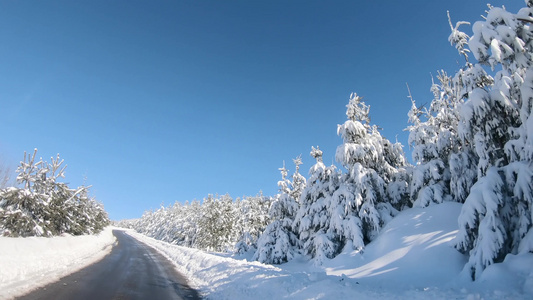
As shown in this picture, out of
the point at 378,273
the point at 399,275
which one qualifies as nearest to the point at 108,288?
the point at 378,273

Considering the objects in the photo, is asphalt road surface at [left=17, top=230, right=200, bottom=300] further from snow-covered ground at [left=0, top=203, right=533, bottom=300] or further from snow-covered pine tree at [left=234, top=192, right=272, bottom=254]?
snow-covered pine tree at [left=234, top=192, right=272, bottom=254]

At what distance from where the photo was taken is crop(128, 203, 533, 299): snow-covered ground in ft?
23.1

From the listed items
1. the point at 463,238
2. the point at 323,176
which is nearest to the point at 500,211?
the point at 463,238

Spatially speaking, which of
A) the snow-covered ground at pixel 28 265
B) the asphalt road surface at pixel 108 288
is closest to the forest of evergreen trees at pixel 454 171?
the asphalt road surface at pixel 108 288

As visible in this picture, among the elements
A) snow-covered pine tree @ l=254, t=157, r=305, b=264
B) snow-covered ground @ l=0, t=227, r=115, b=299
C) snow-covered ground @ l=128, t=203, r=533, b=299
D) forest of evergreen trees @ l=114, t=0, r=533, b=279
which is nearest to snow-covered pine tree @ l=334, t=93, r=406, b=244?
forest of evergreen trees @ l=114, t=0, r=533, b=279

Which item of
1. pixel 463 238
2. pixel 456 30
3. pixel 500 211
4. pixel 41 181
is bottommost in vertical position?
pixel 463 238

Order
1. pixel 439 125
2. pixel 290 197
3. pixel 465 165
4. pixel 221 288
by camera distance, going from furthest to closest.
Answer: pixel 290 197
pixel 439 125
pixel 465 165
pixel 221 288

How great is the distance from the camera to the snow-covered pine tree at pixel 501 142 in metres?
7.55

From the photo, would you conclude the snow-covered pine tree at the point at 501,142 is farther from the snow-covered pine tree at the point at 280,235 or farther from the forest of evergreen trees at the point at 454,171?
the snow-covered pine tree at the point at 280,235

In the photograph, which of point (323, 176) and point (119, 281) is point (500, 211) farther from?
point (119, 281)

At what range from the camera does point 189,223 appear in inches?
2496

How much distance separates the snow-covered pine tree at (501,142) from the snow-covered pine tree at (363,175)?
7247mm

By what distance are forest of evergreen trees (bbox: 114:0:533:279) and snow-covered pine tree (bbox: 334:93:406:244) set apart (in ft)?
0.22

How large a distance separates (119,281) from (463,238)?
45.1 feet
